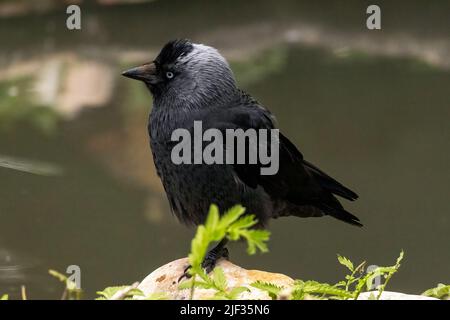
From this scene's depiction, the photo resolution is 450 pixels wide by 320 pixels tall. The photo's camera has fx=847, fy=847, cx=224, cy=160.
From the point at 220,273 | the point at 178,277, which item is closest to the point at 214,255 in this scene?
the point at 178,277

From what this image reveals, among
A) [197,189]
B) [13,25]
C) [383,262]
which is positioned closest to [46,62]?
[13,25]

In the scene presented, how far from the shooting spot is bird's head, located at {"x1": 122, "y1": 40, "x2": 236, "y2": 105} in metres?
3.03

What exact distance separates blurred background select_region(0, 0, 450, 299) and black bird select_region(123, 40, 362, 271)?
99 centimetres

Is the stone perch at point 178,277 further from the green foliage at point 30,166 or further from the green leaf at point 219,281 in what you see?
the green foliage at point 30,166

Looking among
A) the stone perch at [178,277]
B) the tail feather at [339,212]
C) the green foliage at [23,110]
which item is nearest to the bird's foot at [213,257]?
the stone perch at [178,277]

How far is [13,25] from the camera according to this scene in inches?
318

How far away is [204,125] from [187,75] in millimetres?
229

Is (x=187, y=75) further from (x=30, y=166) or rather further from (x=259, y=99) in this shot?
(x=259, y=99)

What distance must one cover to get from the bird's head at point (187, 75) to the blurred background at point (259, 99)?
123cm

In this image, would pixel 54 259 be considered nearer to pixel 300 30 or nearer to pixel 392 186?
pixel 392 186

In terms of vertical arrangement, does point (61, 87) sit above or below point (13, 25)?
below

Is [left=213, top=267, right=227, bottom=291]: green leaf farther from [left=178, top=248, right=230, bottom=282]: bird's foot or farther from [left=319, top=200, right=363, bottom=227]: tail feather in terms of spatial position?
[left=319, top=200, right=363, bottom=227]: tail feather

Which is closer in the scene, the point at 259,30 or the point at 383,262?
the point at 383,262
